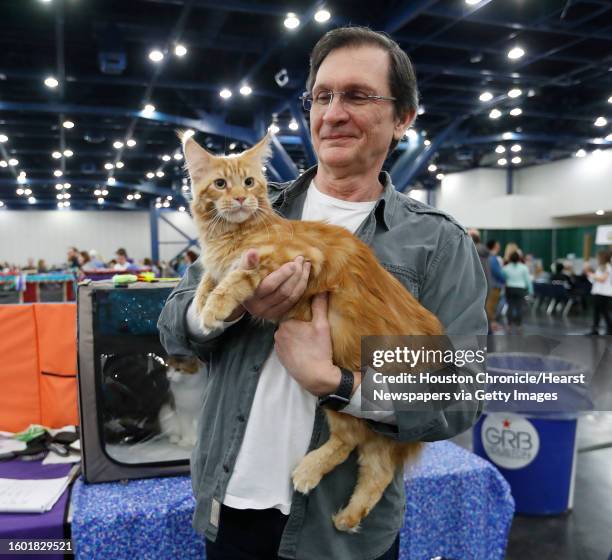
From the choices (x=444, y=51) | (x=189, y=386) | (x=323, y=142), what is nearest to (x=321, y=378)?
(x=323, y=142)

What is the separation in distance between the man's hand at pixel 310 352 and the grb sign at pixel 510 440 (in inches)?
86.8

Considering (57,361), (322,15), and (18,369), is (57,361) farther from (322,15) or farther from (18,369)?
(322,15)

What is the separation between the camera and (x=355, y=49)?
1183mm

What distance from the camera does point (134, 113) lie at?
33.5 ft

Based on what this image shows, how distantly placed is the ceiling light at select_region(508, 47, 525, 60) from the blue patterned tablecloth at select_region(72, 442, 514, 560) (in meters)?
6.90

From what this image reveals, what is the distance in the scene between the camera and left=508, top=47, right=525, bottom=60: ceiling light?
24.2ft

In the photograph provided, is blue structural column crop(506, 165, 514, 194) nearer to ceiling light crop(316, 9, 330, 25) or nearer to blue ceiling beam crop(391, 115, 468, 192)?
blue ceiling beam crop(391, 115, 468, 192)

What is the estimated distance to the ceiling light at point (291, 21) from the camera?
6.07 meters

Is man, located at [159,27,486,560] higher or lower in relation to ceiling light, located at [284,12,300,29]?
lower

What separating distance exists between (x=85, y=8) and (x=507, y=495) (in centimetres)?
704

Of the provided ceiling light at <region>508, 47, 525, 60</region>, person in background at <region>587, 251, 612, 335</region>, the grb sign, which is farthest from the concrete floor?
ceiling light at <region>508, 47, 525, 60</region>

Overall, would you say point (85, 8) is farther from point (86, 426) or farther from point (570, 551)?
point (570, 551)

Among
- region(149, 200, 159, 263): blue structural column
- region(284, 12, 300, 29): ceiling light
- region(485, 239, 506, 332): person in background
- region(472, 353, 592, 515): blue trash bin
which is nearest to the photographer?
region(472, 353, 592, 515): blue trash bin

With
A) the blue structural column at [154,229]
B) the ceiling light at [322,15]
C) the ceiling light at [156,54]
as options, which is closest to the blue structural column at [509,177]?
the ceiling light at [322,15]
